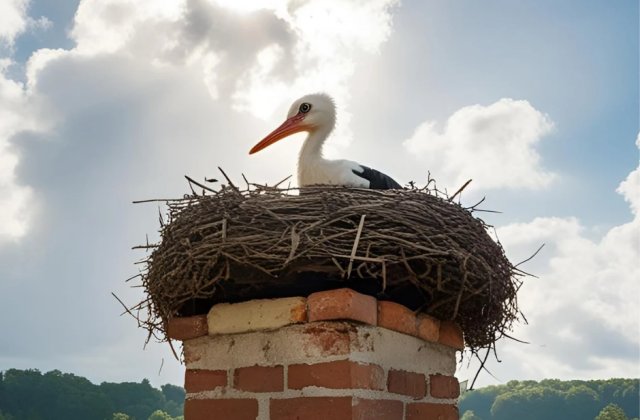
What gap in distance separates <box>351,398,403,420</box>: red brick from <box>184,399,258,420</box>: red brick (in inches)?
16.4

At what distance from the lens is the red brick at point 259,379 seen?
2.64 m

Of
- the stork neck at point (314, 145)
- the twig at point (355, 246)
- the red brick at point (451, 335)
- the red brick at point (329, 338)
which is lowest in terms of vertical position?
the red brick at point (329, 338)

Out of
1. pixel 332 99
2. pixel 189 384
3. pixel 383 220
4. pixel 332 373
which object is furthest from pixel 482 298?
pixel 332 99

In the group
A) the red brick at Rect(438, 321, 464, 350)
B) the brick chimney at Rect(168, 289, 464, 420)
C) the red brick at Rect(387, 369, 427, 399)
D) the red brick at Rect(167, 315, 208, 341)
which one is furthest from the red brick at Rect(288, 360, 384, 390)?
the red brick at Rect(438, 321, 464, 350)

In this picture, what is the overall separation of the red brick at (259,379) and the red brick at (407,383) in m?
0.42

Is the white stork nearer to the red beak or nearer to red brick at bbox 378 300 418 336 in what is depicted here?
the red beak

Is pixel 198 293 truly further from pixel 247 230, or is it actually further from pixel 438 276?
pixel 438 276

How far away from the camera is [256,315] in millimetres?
2758

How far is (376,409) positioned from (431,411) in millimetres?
499

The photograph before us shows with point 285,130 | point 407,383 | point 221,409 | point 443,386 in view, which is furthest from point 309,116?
point 221,409

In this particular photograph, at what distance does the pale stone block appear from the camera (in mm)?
2648

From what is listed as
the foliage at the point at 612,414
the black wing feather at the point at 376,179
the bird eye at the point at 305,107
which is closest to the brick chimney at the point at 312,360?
the black wing feather at the point at 376,179

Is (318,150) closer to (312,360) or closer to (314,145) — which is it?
(314,145)

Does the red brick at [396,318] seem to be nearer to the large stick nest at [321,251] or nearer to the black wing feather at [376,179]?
the large stick nest at [321,251]
